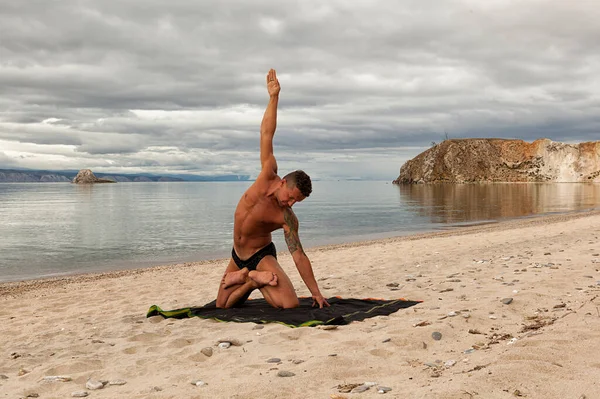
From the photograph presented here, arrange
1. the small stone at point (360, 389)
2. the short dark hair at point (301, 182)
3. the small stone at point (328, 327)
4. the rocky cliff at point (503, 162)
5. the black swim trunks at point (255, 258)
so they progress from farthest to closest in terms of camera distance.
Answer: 1. the rocky cliff at point (503, 162)
2. the black swim trunks at point (255, 258)
3. the short dark hair at point (301, 182)
4. the small stone at point (328, 327)
5. the small stone at point (360, 389)

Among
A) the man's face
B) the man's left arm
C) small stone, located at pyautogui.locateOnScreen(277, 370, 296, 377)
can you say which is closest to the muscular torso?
the man's left arm

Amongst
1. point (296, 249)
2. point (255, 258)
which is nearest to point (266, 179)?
point (296, 249)

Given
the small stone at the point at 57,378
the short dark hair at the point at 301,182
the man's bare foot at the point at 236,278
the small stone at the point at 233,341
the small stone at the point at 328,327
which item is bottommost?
the small stone at the point at 57,378

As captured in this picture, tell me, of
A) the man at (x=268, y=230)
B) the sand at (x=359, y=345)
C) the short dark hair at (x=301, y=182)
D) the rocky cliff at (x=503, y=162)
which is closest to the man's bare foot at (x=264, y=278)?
the man at (x=268, y=230)

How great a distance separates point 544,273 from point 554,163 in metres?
152

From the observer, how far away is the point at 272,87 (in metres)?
6.85

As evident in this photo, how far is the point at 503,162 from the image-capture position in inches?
6201

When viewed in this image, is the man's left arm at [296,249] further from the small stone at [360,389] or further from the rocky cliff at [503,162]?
the rocky cliff at [503,162]

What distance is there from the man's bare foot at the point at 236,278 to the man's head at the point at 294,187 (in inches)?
50.3

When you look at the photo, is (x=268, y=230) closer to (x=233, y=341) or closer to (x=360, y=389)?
(x=233, y=341)

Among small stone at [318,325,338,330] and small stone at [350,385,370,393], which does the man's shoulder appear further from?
small stone at [350,385,370,393]

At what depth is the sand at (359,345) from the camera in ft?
12.9

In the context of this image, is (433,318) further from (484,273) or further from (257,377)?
(484,273)

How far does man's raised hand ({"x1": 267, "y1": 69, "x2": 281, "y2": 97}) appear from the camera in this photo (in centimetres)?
681
